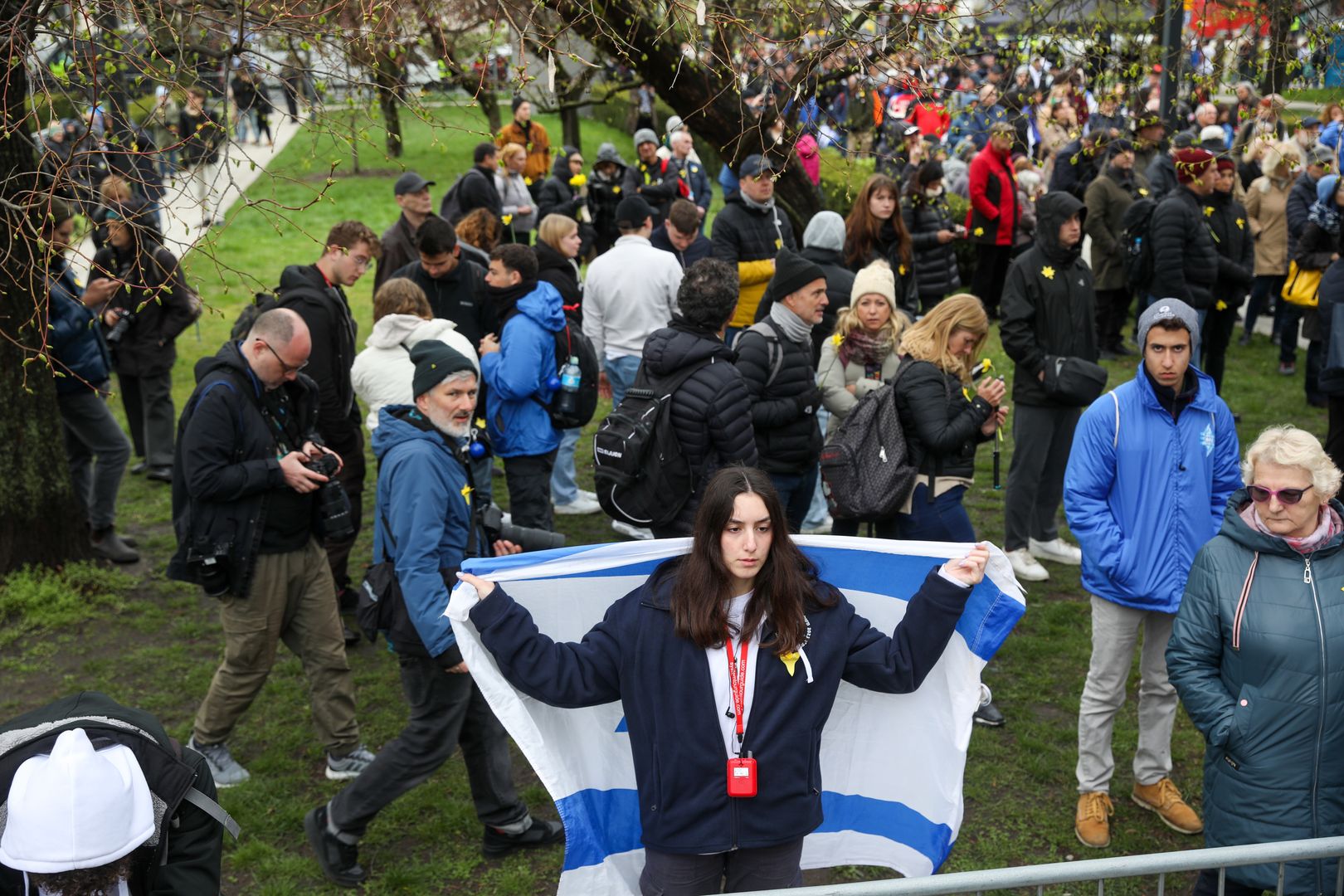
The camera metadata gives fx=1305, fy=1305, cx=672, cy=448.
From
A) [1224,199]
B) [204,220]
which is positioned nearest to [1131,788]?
[204,220]

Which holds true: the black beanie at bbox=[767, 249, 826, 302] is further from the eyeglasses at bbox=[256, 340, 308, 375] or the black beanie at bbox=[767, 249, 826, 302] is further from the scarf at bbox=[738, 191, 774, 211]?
the scarf at bbox=[738, 191, 774, 211]

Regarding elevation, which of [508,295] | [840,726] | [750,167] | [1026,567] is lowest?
[1026,567]

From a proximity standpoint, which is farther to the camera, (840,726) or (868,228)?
(868,228)

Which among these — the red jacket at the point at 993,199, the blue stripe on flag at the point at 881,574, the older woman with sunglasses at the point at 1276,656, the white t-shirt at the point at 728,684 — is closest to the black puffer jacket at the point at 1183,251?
the red jacket at the point at 993,199

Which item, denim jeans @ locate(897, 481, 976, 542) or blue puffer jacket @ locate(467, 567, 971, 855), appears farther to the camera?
denim jeans @ locate(897, 481, 976, 542)

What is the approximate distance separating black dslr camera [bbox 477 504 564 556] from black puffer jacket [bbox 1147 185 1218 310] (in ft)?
21.1

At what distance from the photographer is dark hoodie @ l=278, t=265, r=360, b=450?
6.77 meters

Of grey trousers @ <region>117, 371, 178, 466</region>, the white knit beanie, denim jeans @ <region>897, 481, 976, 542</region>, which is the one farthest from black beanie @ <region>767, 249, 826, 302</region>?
grey trousers @ <region>117, 371, 178, 466</region>

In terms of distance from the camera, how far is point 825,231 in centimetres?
788

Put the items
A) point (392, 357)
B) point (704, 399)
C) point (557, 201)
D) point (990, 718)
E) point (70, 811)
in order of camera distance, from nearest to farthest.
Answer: point (70, 811) < point (704, 399) < point (990, 718) < point (392, 357) < point (557, 201)

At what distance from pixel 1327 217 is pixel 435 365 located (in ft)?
29.3

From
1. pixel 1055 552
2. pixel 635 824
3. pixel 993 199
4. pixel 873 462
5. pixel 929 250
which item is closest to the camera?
pixel 635 824

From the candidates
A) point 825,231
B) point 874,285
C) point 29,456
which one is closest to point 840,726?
point 874,285

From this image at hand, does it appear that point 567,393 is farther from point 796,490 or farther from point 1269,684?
point 1269,684
